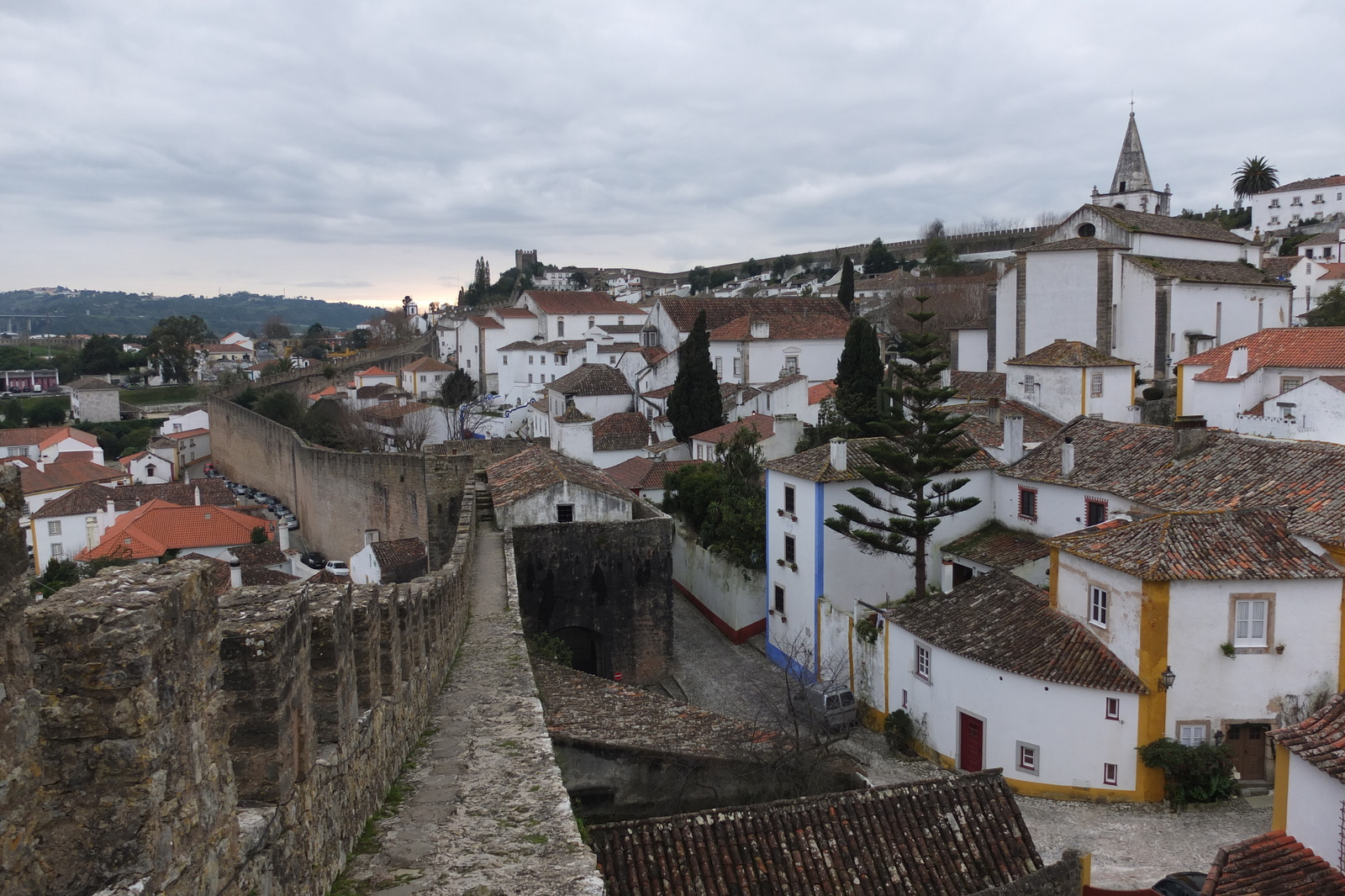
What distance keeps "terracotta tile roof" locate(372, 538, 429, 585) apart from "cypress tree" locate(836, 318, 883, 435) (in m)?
11.9

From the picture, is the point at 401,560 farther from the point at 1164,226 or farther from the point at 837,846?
the point at 1164,226

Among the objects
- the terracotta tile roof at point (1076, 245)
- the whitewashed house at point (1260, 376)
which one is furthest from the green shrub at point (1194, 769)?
the terracotta tile roof at point (1076, 245)

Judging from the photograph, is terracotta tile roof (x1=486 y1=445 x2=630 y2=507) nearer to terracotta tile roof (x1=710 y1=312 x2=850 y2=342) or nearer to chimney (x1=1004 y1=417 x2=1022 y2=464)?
chimney (x1=1004 y1=417 x2=1022 y2=464)

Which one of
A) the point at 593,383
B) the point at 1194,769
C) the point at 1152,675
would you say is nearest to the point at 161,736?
the point at 1152,675

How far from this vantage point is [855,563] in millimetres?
18062

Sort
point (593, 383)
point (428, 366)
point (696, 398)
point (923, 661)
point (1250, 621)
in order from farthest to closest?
point (428, 366) < point (593, 383) < point (696, 398) < point (923, 661) < point (1250, 621)

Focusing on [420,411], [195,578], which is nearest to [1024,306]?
[420,411]

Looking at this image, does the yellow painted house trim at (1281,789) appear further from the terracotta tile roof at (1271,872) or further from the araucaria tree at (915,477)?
the araucaria tree at (915,477)

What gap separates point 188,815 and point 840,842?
20.5ft

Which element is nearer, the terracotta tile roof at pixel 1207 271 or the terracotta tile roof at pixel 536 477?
the terracotta tile roof at pixel 536 477

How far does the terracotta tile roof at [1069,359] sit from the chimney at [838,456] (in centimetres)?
852

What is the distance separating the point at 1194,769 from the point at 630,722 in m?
7.60

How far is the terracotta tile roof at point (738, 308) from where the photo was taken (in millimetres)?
37469

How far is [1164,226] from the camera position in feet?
98.8
